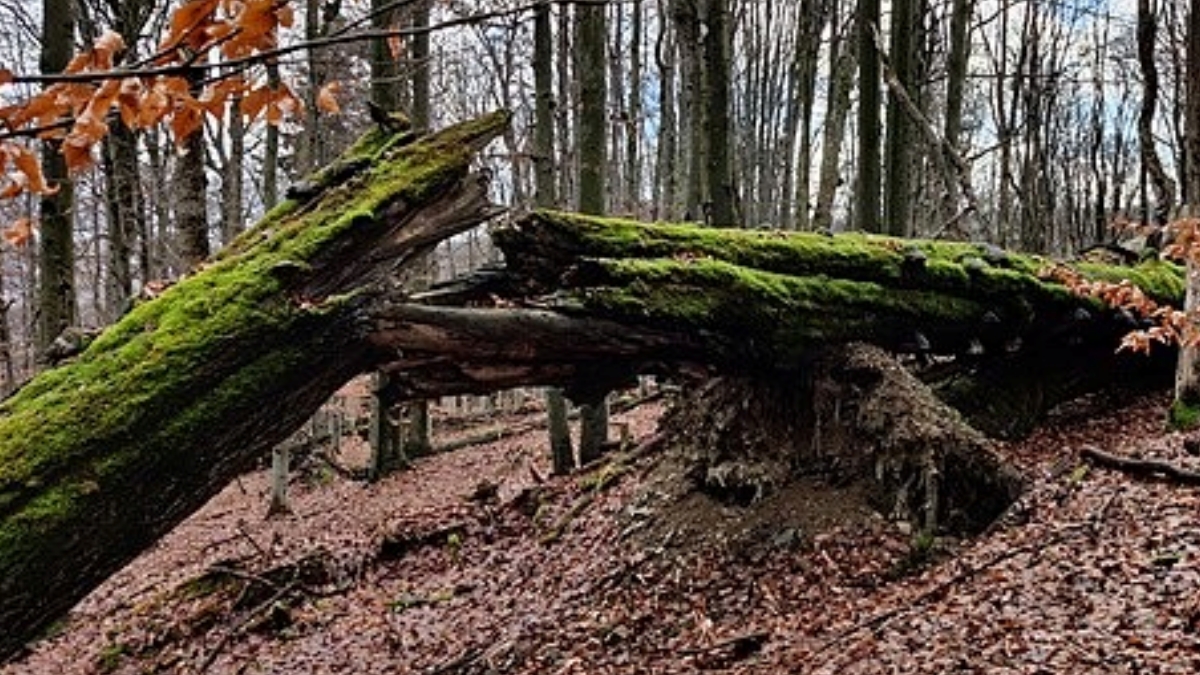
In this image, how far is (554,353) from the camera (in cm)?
641

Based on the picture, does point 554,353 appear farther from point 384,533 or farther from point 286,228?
point 384,533

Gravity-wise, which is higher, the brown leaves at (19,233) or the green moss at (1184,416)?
the brown leaves at (19,233)

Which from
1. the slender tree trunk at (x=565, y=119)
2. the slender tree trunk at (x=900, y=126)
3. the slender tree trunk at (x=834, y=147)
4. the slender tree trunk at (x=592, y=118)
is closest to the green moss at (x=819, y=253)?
the slender tree trunk at (x=592, y=118)

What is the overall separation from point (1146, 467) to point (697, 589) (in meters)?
3.23

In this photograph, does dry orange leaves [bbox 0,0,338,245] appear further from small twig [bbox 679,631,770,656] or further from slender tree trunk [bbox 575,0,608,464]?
slender tree trunk [bbox 575,0,608,464]

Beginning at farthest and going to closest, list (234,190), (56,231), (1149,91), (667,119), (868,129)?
(667,119) → (234,190) → (868,129) → (1149,91) → (56,231)

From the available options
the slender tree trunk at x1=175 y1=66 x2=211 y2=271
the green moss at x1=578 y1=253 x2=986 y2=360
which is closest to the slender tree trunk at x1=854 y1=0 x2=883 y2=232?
the green moss at x1=578 y1=253 x2=986 y2=360

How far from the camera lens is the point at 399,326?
221 inches

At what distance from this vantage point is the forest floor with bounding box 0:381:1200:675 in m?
5.48

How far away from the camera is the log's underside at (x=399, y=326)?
4320 mm

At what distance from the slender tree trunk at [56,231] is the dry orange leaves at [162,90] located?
23.1ft

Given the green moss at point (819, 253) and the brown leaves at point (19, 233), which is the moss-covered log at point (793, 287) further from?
the brown leaves at point (19, 233)

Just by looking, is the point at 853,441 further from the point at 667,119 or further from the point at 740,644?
the point at 667,119

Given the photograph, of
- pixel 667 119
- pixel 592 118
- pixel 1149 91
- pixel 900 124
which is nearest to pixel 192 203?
pixel 592 118
